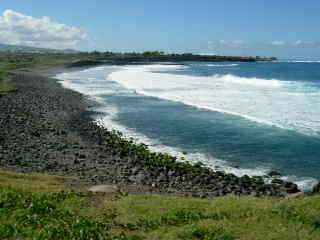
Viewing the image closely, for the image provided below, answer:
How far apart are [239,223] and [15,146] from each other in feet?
54.1

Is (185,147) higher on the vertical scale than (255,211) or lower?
lower

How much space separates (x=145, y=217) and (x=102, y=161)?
38.1 ft

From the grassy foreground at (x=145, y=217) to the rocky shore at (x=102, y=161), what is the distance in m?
4.54

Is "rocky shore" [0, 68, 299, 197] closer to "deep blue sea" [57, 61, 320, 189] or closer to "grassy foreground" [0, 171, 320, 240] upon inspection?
"deep blue sea" [57, 61, 320, 189]

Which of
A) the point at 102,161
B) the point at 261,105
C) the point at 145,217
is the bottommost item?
the point at 102,161

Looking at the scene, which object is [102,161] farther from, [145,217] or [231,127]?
[231,127]

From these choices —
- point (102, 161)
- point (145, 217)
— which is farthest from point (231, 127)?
point (145, 217)

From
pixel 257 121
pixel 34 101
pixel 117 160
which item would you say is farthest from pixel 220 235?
pixel 34 101

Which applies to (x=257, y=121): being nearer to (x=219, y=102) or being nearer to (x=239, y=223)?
(x=219, y=102)

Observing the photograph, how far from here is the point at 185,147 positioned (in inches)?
1043

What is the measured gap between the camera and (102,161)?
73.2 feet

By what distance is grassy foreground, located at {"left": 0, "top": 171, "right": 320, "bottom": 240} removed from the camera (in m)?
9.63

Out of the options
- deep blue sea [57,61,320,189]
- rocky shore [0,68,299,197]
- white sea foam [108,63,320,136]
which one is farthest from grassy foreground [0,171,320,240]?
white sea foam [108,63,320,136]

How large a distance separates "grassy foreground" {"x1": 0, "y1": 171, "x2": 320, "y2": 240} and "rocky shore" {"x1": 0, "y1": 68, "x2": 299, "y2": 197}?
4.54 m
